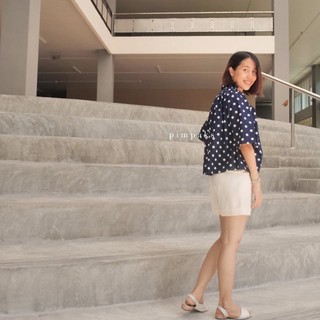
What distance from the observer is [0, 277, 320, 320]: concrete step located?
1.76m

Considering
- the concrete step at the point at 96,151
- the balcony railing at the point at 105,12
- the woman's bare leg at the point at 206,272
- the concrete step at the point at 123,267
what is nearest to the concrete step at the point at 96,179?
the concrete step at the point at 96,151

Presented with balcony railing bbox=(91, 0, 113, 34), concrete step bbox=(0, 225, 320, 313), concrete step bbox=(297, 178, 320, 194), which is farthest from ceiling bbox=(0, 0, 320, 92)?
concrete step bbox=(0, 225, 320, 313)

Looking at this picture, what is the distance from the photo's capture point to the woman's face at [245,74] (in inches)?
70.8

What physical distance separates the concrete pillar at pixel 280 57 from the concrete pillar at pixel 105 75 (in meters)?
4.79

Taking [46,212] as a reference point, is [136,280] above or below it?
below

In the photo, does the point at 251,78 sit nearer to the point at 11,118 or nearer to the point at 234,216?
the point at 234,216

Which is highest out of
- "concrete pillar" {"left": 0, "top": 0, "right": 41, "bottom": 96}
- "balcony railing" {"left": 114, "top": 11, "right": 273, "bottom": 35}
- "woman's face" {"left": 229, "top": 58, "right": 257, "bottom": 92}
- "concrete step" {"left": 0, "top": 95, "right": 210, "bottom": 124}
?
"balcony railing" {"left": 114, "top": 11, "right": 273, "bottom": 35}

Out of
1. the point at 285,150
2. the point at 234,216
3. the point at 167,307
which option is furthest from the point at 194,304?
the point at 285,150

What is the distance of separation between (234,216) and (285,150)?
133 inches

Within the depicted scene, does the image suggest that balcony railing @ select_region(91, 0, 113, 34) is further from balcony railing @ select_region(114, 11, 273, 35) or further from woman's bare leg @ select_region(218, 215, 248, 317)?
woman's bare leg @ select_region(218, 215, 248, 317)

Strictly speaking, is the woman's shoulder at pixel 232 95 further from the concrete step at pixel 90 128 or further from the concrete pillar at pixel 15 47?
the concrete pillar at pixel 15 47

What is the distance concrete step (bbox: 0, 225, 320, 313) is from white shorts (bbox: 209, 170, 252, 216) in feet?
1.72

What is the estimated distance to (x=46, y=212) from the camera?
7.39 ft

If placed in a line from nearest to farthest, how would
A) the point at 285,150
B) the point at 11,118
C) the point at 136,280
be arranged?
1. the point at 136,280
2. the point at 11,118
3. the point at 285,150
